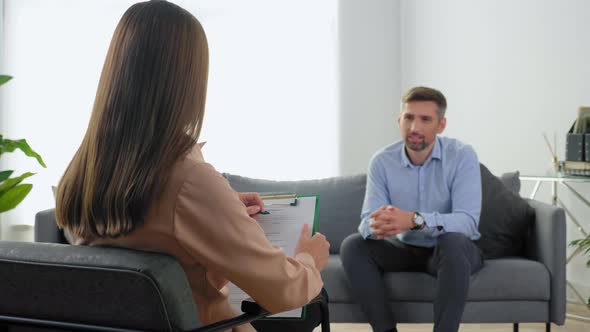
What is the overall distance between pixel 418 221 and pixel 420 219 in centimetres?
1

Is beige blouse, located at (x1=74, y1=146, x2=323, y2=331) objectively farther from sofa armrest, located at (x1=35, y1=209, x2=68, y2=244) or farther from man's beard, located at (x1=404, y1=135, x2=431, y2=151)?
man's beard, located at (x1=404, y1=135, x2=431, y2=151)

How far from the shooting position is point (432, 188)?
3.39m

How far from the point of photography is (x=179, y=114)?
4.04 ft

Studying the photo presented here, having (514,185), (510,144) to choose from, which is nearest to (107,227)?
(514,185)

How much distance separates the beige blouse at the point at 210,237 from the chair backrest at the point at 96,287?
6 centimetres

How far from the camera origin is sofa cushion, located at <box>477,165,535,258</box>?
11.4 ft

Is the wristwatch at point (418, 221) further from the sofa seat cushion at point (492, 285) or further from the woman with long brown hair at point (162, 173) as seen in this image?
the woman with long brown hair at point (162, 173)

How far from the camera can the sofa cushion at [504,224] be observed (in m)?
3.48

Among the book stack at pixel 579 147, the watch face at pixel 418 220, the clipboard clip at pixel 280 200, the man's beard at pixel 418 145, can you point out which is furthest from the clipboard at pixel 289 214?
the book stack at pixel 579 147

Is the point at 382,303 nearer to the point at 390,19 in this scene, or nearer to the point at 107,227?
the point at 107,227

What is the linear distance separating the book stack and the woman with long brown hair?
3.19 m

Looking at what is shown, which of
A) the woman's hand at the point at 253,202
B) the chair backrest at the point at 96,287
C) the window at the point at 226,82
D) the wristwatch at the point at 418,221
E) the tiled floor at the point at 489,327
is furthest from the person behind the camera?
the window at the point at 226,82

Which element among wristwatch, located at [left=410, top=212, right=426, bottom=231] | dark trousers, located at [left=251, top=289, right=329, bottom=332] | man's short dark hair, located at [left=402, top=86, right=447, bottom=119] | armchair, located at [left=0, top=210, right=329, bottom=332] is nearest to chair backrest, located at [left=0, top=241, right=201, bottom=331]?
armchair, located at [left=0, top=210, right=329, bottom=332]

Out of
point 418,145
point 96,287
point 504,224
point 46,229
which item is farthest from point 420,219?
point 96,287
